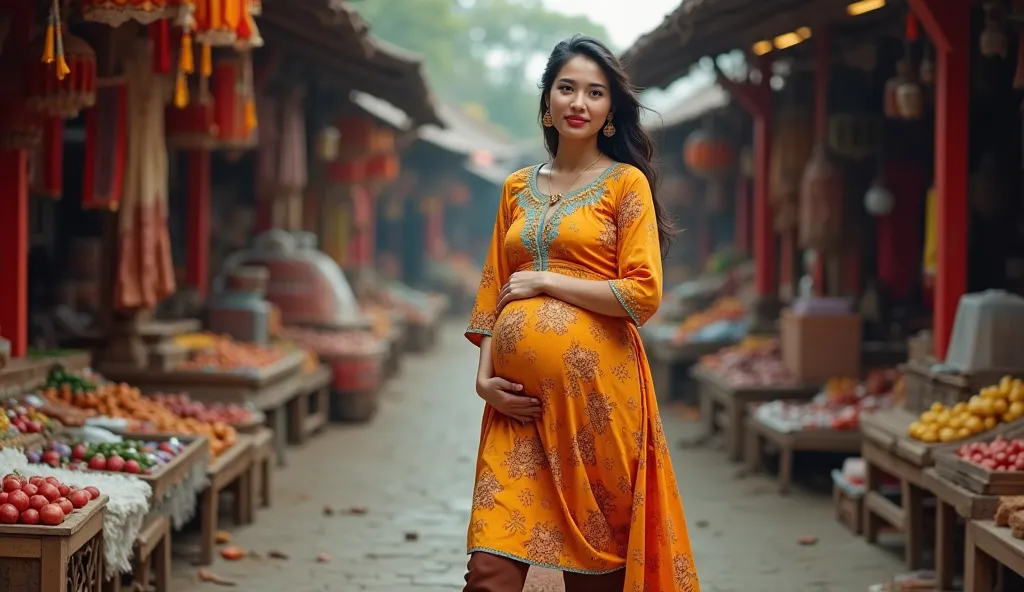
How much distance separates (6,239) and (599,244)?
439cm

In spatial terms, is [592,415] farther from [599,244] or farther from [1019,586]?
[1019,586]

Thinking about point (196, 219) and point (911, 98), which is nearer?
point (911, 98)

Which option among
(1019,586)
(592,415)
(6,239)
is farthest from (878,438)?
(6,239)

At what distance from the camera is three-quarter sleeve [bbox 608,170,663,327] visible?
3.59m

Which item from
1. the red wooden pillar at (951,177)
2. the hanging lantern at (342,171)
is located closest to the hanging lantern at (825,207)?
the red wooden pillar at (951,177)

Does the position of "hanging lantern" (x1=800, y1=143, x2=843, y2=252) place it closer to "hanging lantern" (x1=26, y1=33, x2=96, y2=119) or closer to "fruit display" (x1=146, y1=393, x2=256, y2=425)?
"fruit display" (x1=146, y1=393, x2=256, y2=425)

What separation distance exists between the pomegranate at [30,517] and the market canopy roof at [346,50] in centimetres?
561

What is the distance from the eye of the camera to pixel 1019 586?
5.42 meters

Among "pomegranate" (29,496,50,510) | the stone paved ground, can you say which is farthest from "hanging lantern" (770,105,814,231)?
"pomegranate" (29,496,50,510)

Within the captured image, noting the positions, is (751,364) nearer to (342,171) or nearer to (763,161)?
(763,161)

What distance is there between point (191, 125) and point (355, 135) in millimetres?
5861

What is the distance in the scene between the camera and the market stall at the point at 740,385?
31.7 ft

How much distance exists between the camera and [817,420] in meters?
8.48

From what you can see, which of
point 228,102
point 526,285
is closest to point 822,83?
point 228,102
